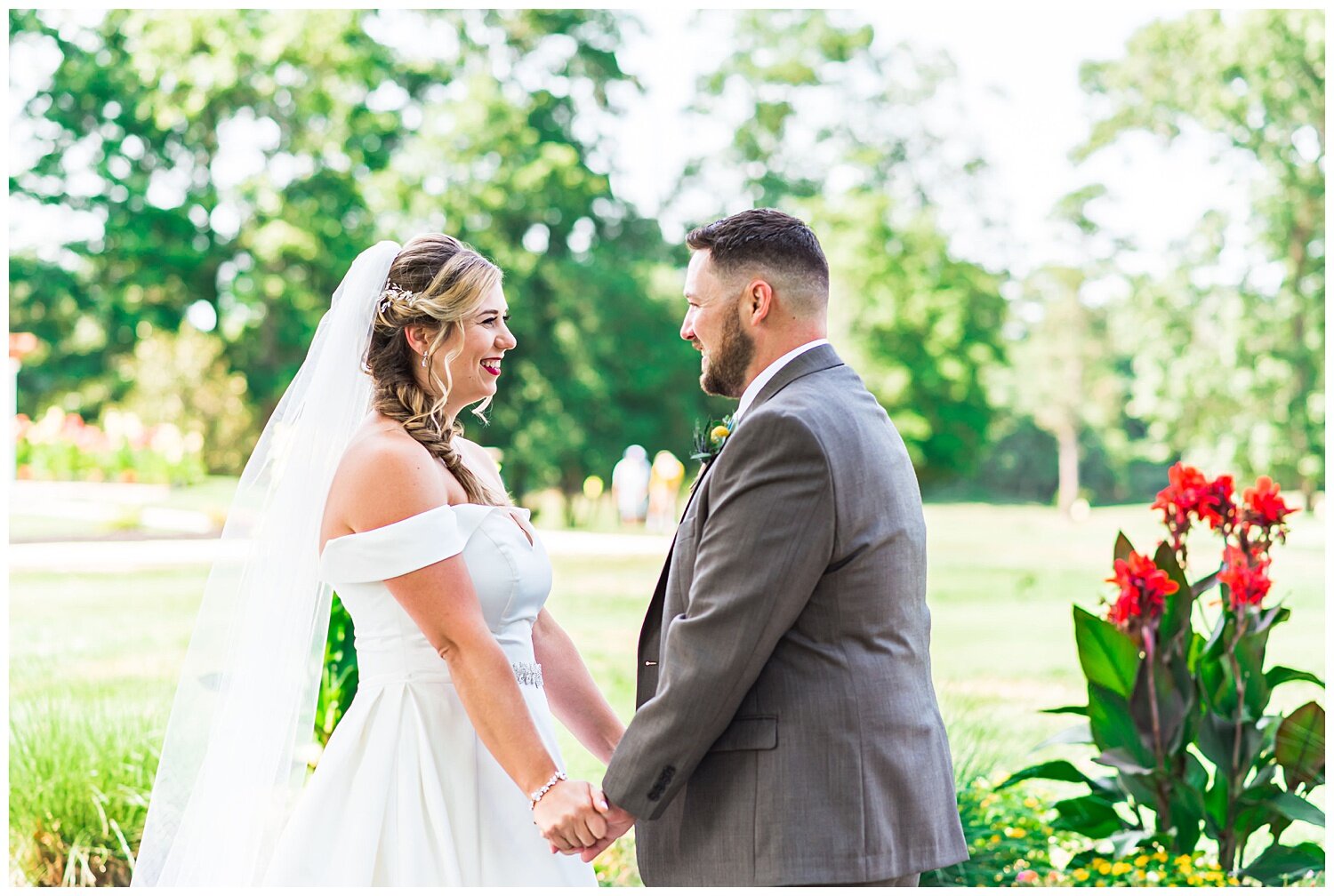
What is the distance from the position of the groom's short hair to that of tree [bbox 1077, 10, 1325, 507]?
2268cm

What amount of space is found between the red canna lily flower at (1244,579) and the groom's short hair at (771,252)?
2714 mm

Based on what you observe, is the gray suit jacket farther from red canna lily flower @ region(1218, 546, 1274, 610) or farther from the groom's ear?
red canna lily flower @ region(1218, 546, 1274, 610)

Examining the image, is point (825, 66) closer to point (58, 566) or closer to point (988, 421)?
point (988, 421)

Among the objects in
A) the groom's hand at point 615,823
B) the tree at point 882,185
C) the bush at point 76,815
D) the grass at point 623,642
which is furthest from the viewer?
the tree at point 882,185

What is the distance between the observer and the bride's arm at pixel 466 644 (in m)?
2.64

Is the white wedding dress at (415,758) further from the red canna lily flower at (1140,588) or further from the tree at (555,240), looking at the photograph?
the tree at (555,240)

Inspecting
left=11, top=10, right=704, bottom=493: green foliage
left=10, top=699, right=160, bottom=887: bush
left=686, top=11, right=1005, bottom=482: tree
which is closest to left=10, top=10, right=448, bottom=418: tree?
left=11, top=10, right=704, bottom=493: green foliage

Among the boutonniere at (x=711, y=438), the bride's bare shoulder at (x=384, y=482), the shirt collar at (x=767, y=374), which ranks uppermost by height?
the shirt collar at (x=767, y=374)

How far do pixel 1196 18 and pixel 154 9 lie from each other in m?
21.1

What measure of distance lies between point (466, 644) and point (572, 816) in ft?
1.44

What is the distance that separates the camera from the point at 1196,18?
24.9 metres

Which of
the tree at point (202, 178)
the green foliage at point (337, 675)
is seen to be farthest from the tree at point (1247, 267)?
the green foliage at point (337, 675)

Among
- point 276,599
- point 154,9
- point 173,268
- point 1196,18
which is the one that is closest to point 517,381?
point 173,268

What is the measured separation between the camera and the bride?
8.73ft
